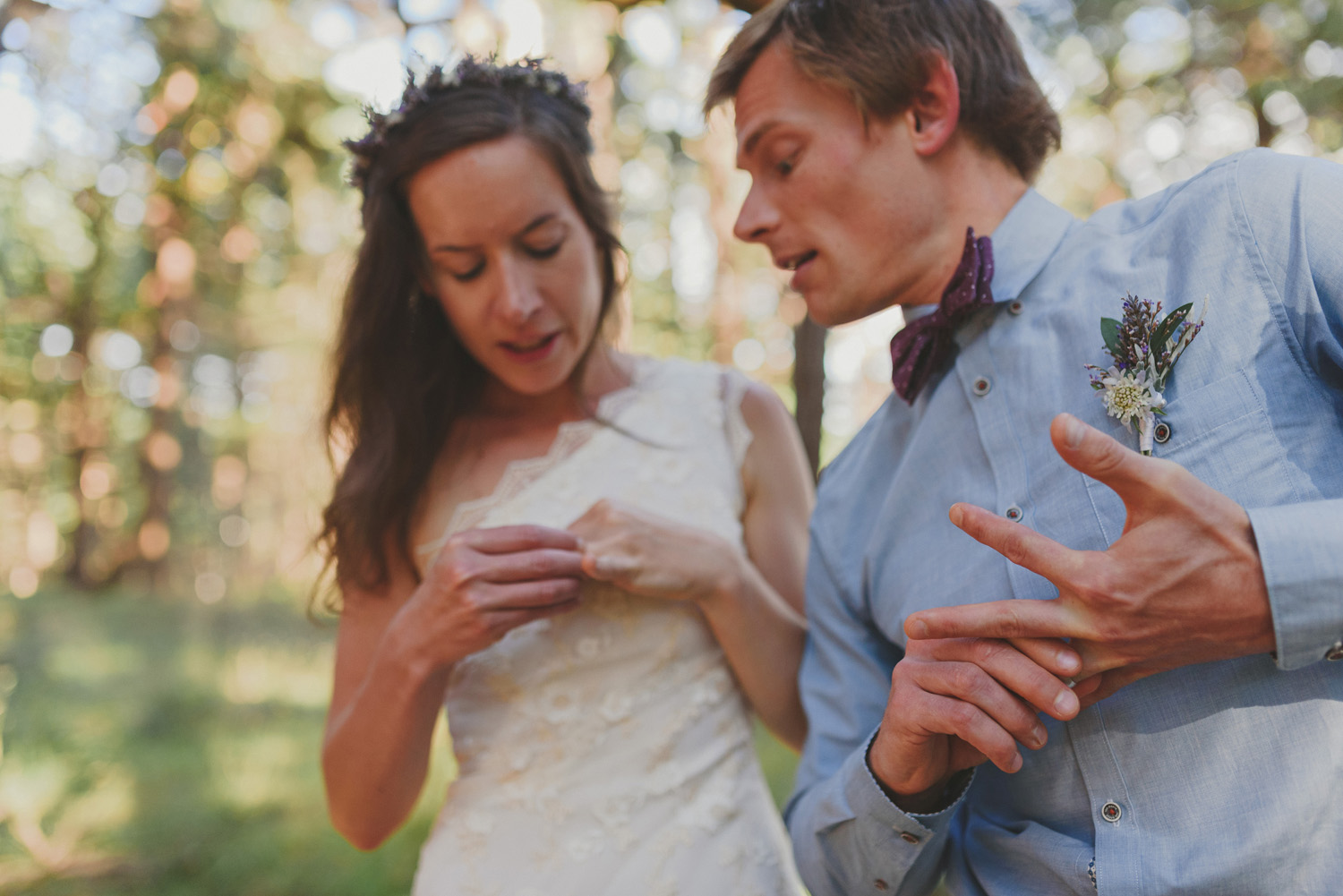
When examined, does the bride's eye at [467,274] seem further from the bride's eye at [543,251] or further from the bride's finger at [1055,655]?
the bride's finger at [1055,655]

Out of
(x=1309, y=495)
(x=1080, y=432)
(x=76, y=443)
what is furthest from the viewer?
(x=76, y=443)

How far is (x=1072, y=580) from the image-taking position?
1179mm

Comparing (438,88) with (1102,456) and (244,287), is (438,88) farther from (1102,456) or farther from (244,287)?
(244,287)

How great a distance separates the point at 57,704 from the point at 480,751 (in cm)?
768

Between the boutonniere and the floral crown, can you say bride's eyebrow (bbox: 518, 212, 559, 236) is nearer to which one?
the floral crown

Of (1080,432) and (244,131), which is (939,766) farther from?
(244,131)

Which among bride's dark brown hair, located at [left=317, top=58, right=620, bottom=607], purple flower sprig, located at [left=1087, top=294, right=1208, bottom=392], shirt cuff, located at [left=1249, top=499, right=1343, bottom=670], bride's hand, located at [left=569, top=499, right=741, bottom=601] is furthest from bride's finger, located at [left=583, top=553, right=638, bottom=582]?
shirt cuff, located at [left=1249, top=499, right=1343, bottom=670]

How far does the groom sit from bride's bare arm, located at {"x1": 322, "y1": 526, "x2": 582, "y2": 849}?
0.65 m

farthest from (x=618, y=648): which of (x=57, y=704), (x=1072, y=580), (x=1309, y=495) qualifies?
(x=57, y=704)

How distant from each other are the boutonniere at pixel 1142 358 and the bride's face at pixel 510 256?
1287 mm

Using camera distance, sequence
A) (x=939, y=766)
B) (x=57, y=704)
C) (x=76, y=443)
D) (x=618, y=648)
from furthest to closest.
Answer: (x=76, y=443) → (x=57, y=704) → (x=618, y=648) → (x=939, y=766)

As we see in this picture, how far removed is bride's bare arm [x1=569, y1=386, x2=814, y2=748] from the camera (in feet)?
6.67

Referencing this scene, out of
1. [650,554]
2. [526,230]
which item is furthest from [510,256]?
[650,554]

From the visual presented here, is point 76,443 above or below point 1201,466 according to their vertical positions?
below
